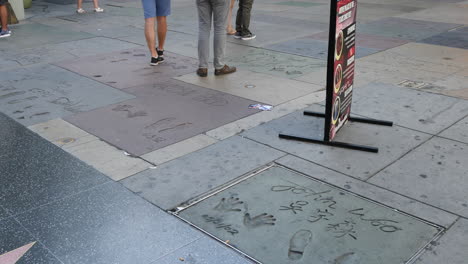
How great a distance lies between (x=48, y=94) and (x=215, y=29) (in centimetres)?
244

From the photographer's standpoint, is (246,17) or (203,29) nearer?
(203,29)

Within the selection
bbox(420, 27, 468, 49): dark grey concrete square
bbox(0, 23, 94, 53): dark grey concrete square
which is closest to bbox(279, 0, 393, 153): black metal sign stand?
bbox(420, 27, 468, 49): dark grey concrete square

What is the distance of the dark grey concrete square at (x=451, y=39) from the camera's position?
28.8 feet

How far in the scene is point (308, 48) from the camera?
8.63 m

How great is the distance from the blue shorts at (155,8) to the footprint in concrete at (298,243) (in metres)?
4.95

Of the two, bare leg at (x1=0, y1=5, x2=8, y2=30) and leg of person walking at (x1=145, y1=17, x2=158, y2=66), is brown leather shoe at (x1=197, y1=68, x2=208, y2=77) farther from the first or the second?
bare leg at (x1=0, y1=5, x2=8, y2=30)

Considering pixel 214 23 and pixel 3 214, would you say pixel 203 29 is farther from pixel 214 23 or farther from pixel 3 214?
pixel 3 214

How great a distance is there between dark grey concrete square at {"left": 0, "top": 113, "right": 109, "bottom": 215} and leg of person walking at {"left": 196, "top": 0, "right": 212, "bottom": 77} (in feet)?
9.02

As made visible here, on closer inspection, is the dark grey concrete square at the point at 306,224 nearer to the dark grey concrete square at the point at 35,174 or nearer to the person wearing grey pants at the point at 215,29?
the dark grey concrete square at the point at 35,174

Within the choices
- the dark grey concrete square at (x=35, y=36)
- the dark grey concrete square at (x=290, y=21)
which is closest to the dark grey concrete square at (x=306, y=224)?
the dark grey concrete square at (x=35, y=36)

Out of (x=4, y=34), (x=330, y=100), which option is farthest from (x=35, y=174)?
(x=4, y=34)

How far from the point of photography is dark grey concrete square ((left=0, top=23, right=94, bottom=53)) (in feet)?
30.1

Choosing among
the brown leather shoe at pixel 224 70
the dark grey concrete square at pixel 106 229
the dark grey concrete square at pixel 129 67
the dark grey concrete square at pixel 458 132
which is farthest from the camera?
the brown leather shoe at pixel 224 70

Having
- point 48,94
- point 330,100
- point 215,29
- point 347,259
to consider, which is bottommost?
point 347,259
